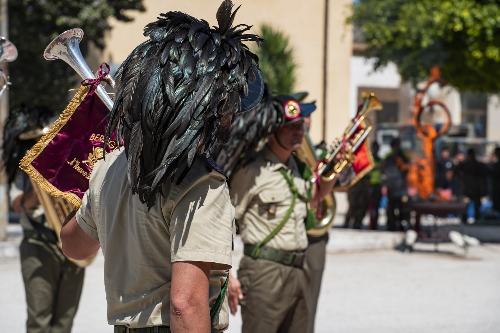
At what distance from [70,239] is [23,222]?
87.8 inches

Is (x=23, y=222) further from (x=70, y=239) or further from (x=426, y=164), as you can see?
(x=426, y=164)

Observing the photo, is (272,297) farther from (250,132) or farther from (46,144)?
(46,144)

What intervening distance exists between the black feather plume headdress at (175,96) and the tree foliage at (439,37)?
31.6ft

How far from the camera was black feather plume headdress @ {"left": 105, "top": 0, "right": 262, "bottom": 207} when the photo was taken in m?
1.83

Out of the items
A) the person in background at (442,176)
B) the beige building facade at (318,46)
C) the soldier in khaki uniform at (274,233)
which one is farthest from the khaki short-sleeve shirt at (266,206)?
the beige building facade at (318,46)

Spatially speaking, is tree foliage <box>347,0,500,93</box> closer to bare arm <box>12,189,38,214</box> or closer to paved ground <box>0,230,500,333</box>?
paved ground <box>0,230,500,333</box>

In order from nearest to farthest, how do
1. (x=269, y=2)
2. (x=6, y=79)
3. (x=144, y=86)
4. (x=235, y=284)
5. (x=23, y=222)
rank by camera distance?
(x=144, y=86)
(x=6, y=79)
(x=235, y=284)
(x=23, y=222)
(x=269, y=2)

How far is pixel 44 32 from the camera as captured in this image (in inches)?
502

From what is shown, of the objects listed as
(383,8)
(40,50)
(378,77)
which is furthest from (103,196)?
(378,77)

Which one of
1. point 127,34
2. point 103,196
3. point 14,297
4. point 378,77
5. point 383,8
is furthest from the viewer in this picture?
point 378,77

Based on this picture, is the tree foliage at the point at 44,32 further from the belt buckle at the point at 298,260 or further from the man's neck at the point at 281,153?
the belt buckle at the point at 298,260

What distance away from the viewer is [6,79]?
294 centimetres

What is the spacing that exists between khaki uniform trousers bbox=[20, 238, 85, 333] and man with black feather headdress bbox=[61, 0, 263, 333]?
7.39 ft

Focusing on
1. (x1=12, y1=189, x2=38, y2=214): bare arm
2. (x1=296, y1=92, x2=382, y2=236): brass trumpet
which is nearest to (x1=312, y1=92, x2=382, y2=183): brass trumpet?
(x1=296, y1=92, x2=382, y2=236): brass trumpet
